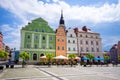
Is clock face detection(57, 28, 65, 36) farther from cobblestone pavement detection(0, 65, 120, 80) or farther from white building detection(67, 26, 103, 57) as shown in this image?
cobblestone pavement detection(0, 65, 120, 80)

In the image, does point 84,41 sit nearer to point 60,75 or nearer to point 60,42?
point 60,42

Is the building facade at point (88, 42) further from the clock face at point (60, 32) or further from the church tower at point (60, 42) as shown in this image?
the clock face at point (60, 32)

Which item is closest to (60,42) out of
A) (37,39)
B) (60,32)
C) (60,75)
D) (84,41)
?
(60,32)

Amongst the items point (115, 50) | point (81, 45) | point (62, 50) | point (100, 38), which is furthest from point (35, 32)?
point (115, 50)

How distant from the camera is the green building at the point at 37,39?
45.1 m

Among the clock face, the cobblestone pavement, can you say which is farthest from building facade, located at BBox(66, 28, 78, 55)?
the cobblestone pavement

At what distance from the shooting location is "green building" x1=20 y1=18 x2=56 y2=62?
45125 mm

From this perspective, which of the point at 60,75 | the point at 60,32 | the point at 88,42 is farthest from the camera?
the point at 88,42

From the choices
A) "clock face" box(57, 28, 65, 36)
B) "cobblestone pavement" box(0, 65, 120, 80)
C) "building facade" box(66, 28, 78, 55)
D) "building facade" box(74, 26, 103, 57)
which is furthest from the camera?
"building facade" box(74, 26, 103, 57)

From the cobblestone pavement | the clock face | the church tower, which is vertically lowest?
the cobblestone pavement

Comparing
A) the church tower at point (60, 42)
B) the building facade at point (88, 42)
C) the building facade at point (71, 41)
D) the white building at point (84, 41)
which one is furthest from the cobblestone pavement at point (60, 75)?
the building facade at point (88, 42)

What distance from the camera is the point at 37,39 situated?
154 feet

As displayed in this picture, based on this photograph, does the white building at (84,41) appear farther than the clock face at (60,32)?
Yes

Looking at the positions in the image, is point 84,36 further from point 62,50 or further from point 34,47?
point 34,47
